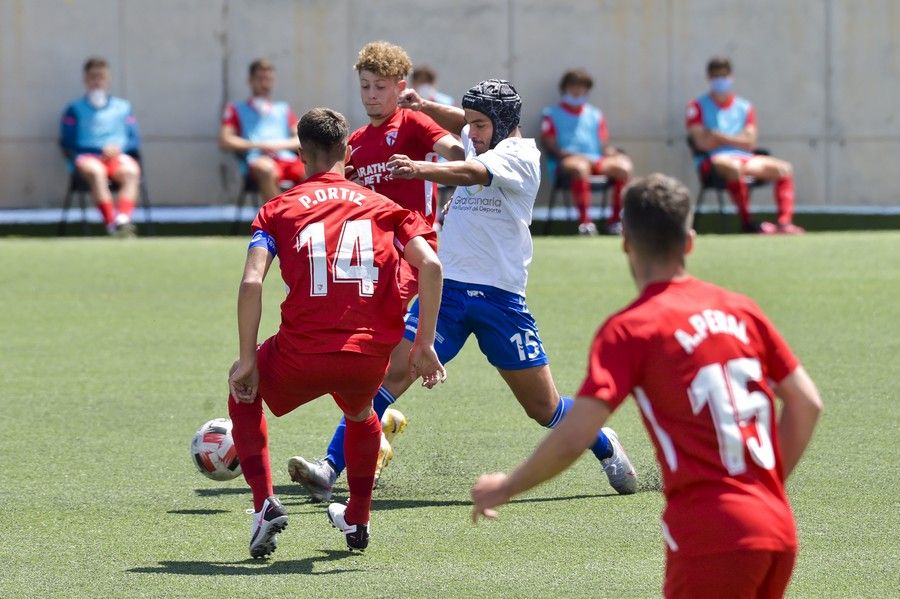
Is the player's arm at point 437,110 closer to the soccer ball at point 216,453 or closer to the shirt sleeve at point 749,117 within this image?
the soccer ball at point 216,453

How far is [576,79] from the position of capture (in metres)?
16.2

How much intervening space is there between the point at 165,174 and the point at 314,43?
2.24 metres

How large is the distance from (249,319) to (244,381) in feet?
0.91

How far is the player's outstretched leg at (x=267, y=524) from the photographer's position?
5336mm

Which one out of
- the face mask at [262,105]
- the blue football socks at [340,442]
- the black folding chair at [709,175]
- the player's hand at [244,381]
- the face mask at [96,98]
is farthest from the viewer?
the black folding chair at [709,175]

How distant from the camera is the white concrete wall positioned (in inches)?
662

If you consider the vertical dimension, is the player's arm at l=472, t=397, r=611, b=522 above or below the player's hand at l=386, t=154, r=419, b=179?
below

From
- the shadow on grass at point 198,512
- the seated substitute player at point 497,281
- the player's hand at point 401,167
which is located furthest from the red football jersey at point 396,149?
the shadow on grass at point 198,512

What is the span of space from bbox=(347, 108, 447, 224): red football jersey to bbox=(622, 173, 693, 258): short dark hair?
3.77m

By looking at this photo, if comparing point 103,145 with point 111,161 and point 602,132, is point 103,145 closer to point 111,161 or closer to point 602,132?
point 111,161

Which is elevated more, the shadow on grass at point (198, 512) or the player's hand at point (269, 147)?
the player's hand at point (269, 147)

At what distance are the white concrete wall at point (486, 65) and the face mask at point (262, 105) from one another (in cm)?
157

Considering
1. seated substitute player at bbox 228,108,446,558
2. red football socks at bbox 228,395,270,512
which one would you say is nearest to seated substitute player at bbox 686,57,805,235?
seated substitute player at bbox 228,108,446,558

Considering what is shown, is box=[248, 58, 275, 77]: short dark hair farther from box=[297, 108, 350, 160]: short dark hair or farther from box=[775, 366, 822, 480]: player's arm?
box=[775, 366, 822, 480]: player's arm
